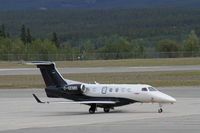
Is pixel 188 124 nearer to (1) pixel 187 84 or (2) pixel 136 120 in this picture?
(2) pixel 136 120

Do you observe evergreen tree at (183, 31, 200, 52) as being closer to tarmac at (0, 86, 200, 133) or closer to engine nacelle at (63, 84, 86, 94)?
tarmac at (0, 86, 200, 133)

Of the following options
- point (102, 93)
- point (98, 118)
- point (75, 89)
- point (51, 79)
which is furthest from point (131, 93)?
point (51, 79)

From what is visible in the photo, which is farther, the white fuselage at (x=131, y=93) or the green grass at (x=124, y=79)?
the green grass at (x=124, y=79)

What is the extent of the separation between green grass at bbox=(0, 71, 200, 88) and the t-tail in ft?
67.0

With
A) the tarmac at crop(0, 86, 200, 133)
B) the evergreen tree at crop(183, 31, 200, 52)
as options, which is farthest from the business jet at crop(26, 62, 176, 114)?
the evergreen tree at crop(183, 31, 200, 52)

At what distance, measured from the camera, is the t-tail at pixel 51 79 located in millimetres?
39000

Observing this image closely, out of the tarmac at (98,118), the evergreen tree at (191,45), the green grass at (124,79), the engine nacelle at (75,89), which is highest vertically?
the evergreen tree at (191,45)

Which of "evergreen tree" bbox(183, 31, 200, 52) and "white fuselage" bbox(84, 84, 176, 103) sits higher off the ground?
"evergreen tree" bbox(183, 31, 200, 52)

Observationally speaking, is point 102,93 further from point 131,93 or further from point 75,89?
point 131,93

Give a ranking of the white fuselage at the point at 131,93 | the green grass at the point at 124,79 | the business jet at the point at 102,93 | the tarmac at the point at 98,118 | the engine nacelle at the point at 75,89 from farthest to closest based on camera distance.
→ the green grass at the point at 124,79 → the engine nacelle at the point at 75,89 → the business jet at the point at 102,93 → the white fuselage at the point at 131,93 → the tarmac at the point at 98,118

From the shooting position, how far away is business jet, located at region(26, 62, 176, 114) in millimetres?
37000

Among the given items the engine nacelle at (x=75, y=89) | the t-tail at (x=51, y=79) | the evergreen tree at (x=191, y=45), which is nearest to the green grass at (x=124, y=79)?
the t-tail at (x=51, y=79)

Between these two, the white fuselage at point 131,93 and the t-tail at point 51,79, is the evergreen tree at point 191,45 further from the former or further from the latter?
the white fuselage at point 131,93

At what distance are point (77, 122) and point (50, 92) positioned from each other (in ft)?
23.2
